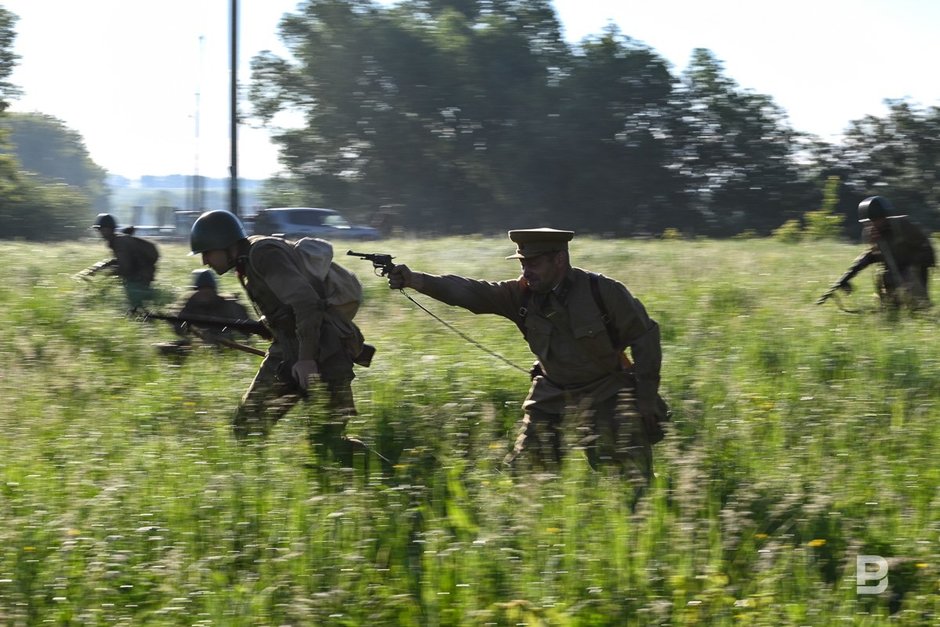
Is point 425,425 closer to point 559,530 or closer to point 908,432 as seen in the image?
point 559,530

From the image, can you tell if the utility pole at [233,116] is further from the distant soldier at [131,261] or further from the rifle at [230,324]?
the rifle at [230,324]

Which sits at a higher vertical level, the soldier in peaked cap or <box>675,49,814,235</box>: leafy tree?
<box>675,49,814,235</box>: leafy tree

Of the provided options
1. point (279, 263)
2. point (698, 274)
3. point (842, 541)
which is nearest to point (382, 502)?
point (279, 263)

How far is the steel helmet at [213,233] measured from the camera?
18.2 ft

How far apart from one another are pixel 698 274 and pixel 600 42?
1150 inches

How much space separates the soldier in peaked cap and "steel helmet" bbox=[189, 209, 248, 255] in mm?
868

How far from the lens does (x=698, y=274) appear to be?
48.4 feet

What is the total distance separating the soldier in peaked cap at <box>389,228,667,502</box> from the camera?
17.2ft

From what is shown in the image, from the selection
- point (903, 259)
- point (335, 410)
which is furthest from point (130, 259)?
point (903, 259)

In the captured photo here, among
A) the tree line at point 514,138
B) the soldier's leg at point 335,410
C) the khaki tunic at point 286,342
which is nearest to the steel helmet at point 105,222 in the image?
the khaki tunic at point 286,342

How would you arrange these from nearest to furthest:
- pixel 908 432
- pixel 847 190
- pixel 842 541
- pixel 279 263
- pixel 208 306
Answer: pixel 842 541
pixel 279 263
pixel 908 432
pixel 208 306
pixel 847 190

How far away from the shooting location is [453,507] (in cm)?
463

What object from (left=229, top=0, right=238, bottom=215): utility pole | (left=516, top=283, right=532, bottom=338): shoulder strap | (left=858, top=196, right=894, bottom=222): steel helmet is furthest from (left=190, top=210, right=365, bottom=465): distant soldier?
(left=229, top=0, right=238, bottom=215): utility pole

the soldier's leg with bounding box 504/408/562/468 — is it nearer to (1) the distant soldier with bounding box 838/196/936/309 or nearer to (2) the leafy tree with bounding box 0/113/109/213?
(1) the distant soldier with bounding box 838/196/936/309
